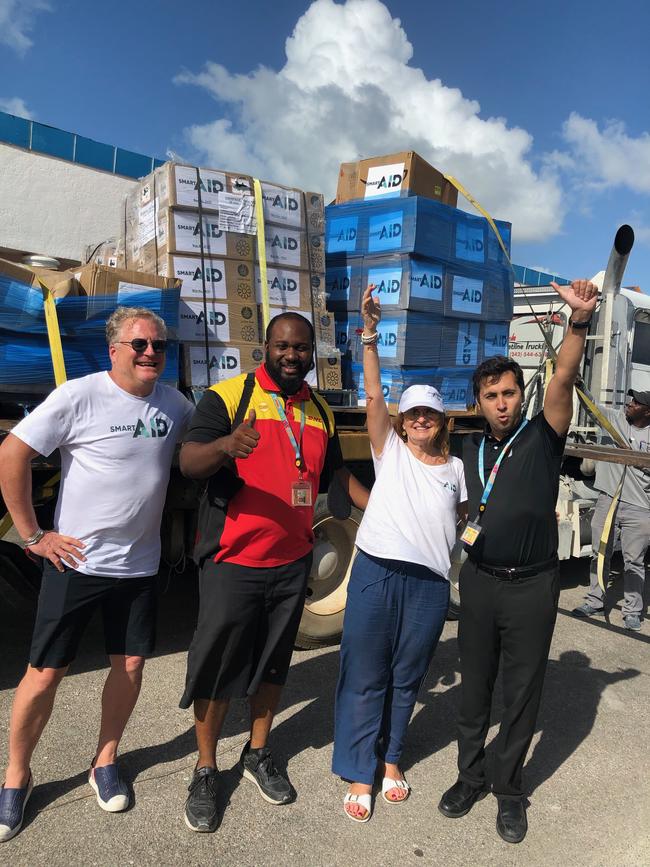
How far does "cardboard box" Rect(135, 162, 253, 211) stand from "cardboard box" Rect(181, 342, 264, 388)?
0.84 meters

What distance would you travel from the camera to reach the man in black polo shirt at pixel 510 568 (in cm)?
253

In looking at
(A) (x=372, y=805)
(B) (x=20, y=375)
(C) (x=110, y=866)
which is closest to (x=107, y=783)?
(C) (x=110, y=866)

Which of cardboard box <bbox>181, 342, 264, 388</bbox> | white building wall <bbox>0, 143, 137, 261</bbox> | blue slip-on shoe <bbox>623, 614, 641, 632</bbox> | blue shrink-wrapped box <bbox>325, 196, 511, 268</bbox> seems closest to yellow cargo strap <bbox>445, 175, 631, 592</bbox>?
blue shrink-wrapped box <bbox>325, 196, 511, 268</bbox>

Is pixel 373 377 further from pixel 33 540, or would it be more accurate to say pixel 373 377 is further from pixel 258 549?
pixel 33 540

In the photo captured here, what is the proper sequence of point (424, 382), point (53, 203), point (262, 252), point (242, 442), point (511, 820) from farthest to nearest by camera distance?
1. point (53, 203)
2. point (424, 382)
3. point (262, 252)
4. point (511, 820)
5. point (242, 442)

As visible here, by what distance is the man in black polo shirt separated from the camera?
2.53 m

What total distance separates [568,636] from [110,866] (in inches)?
141

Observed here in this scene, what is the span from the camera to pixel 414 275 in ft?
14.5

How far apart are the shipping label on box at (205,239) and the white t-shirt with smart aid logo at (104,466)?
5.30 ft

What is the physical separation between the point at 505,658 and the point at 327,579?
1856 mm

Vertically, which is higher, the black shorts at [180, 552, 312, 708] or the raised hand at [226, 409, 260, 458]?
the raised hand at [226, 409, 260, 458]

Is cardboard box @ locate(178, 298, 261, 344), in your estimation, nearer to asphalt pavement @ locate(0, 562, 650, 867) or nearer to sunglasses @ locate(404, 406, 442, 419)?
sunglasses @ locate(404, 406, 442, 419)

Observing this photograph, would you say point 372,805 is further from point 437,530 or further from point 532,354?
point 532,354

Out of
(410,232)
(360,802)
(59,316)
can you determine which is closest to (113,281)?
(59,316)
